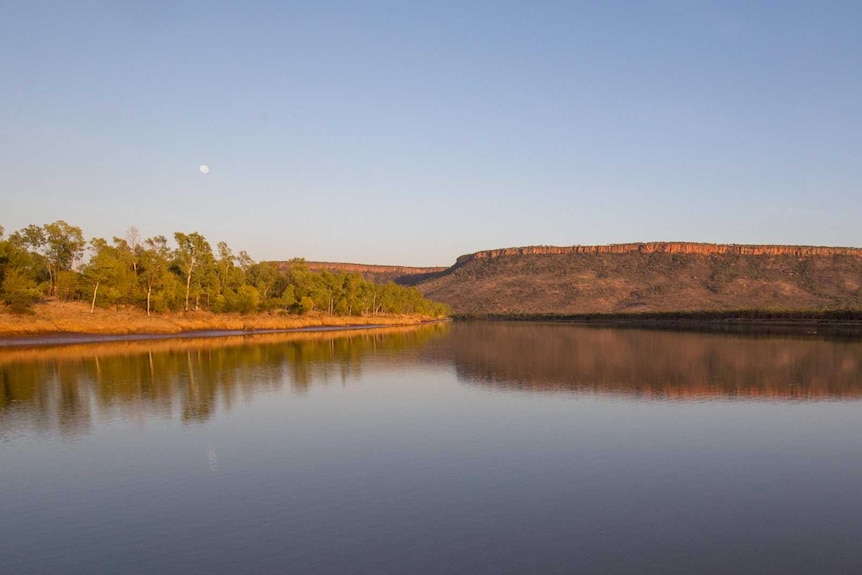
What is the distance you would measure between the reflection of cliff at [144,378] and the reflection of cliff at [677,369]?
9212mm

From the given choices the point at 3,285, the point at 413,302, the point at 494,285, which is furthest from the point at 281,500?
the point at 494,285

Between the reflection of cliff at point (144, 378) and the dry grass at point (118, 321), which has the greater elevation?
the dry grass at point (118, 321)

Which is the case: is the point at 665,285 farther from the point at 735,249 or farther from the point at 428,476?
the point at 428,476

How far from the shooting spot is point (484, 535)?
9961 mm

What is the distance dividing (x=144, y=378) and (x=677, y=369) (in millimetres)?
29284

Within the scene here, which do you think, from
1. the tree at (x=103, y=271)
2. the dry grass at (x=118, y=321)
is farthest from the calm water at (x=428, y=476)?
the tree at (x=103, y=271)

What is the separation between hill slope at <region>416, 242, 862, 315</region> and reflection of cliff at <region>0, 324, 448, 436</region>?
12473 centimetres

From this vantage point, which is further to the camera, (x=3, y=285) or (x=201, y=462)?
(x=3, y=285)

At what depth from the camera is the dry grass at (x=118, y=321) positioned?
55812 mm

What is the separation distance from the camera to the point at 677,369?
34719mm

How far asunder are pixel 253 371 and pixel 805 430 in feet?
86.0

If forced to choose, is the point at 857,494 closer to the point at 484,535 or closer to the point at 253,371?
the point at 484,535

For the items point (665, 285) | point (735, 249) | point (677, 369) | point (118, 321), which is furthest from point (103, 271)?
point (735, 249)

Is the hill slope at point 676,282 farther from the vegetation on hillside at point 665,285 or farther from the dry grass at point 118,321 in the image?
the dry grass at point 118,321
